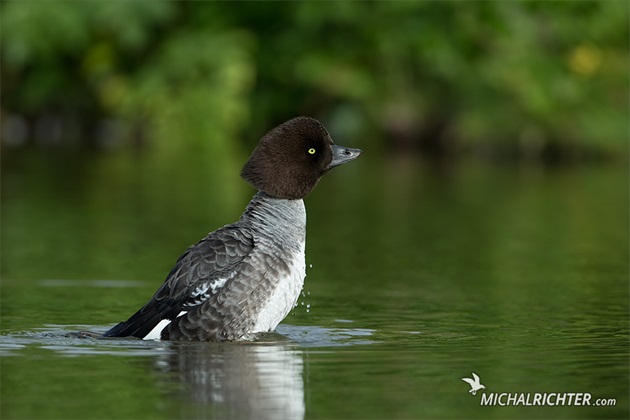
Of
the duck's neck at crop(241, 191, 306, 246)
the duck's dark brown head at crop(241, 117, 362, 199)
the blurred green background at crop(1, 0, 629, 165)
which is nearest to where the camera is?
the duck's neck at crop(241, 191, 306, 246)

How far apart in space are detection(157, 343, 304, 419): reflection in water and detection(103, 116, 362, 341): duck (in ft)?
0.50

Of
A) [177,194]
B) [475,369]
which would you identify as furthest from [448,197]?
[475,369]

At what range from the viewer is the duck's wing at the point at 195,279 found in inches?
337

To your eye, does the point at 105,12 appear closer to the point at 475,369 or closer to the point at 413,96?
the point at 413,96

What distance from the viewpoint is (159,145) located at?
1506 inches

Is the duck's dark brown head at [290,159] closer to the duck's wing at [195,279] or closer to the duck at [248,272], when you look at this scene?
the duck at [248,272]

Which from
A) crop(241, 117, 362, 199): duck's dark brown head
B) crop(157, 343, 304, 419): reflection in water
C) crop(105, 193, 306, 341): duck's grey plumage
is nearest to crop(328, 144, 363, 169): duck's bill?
crop(241, 117, 362, 199): duck's dark brown head

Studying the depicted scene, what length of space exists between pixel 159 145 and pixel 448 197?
1709 cm

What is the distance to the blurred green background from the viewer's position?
35.5 metres

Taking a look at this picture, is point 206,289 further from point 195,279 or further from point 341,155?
point 341,155

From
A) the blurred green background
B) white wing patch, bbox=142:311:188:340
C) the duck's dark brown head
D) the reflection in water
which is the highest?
the blurred green background

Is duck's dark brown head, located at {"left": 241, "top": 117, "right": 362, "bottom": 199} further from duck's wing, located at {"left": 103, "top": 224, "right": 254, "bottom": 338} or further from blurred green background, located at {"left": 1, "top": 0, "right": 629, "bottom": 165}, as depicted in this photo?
blurred green background, located at {"left": 1, "top": 0, "right": 629, "bottom": 165}

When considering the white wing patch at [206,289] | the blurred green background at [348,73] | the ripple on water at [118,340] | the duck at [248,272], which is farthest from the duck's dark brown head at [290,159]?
the blurred green background at [348,73]

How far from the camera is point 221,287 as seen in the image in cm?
855
